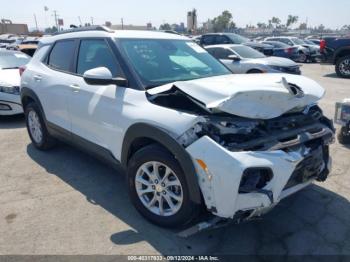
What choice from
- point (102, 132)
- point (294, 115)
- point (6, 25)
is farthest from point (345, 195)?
point (6, 25)

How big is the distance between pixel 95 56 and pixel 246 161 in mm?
2259

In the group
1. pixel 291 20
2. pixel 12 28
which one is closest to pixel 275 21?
pixel 291 20

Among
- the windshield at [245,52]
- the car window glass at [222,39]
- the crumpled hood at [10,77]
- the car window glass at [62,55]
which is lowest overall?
the crumpled hood at [10,77]

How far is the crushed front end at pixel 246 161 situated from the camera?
2.35m

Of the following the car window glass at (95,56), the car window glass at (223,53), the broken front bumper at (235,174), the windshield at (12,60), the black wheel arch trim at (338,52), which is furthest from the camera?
the black wheel arch trim at (338,52)

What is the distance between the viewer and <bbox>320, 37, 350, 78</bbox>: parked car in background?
12.3 m

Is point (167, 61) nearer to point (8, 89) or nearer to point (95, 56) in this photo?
point (95, 56)

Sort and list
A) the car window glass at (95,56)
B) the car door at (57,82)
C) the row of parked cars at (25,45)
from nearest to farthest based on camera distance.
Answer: the car window glass at (95,56) < the car door at (57,82) < the row of parked cars at (25,45)

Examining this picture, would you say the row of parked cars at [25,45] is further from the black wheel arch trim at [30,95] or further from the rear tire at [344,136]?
the rear tire at [344,136]

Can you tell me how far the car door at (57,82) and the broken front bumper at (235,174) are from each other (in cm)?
222

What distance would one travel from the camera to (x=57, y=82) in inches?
163

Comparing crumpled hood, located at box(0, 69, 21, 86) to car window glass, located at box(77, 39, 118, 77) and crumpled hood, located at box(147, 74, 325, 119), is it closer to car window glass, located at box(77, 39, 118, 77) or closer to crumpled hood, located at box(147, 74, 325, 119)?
car window glass, located at box(77, 39, 118, 77)

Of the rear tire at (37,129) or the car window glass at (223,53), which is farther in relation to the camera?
the car window glass at (223,53)

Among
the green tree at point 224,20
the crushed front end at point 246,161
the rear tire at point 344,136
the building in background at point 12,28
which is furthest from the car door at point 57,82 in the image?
the green tree at point 224,20
